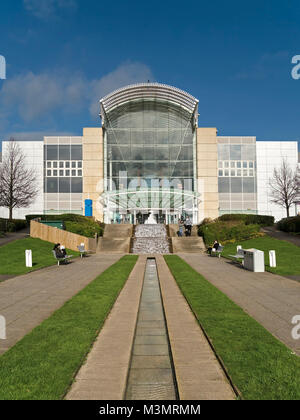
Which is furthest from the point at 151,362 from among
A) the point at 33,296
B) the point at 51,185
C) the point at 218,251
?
the point at 51,185

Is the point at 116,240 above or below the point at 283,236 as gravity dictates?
below

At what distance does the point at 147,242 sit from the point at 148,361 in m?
27.6

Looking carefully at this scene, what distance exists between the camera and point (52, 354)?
5.13 meters

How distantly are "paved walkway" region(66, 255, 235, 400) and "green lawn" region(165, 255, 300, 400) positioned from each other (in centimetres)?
21

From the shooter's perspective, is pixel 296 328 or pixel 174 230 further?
pixel 174 230

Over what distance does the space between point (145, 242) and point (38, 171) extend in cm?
2640

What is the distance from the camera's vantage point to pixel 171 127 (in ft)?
168

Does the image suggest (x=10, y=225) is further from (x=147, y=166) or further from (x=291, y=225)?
(x=291, y=225)

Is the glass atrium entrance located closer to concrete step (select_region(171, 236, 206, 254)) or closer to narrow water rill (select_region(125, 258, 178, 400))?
concrete step (select_region(171, 236, 206, 254))

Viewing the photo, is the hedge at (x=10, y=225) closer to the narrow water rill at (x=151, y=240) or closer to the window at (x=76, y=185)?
the narrow water rill at (x=151, y=240)

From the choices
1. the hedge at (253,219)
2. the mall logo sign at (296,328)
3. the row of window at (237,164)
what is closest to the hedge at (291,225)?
the hedge at (253,219)

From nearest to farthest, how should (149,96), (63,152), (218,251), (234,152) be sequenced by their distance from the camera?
(218,251), (149,96), (63,152), (234,152)

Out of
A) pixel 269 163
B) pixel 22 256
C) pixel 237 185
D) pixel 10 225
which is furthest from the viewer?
pixel 269 163

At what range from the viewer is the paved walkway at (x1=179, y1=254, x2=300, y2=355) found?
679 cm
